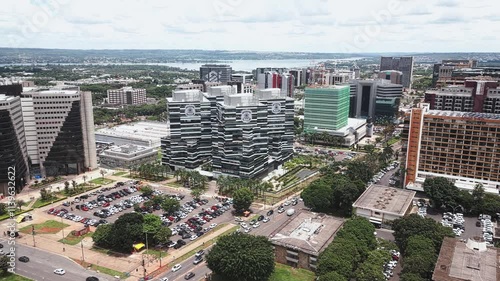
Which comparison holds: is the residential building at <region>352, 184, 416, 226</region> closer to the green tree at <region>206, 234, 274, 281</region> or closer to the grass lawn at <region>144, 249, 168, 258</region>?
the green tree at <region>206, 234, 274, 281</region>

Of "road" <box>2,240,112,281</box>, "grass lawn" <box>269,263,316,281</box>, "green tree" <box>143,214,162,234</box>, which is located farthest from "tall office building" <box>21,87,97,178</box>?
"grass lawn" <box>269,263,316,281</box>

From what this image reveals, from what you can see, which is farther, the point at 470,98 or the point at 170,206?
the point at 470,98

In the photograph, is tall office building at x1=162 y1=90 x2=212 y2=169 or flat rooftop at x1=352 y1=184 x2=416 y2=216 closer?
flat rooftop at x1=352 y1=184 x2=416 y2=216

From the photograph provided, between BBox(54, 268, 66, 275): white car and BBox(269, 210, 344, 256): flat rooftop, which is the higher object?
BBox(269, 210, 344, 256): flat rooftop

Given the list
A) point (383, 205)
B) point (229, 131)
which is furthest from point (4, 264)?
point (383, 205)

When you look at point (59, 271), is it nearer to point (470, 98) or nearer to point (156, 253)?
point (156, 253)

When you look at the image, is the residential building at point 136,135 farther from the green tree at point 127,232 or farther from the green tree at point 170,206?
the green tree at point 127,232
